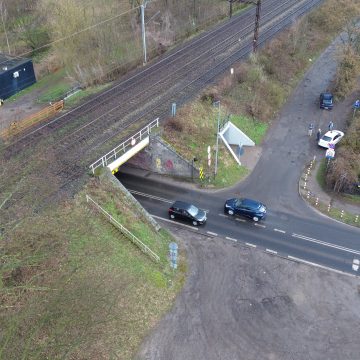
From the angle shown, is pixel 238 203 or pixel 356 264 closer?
pixel 356 264

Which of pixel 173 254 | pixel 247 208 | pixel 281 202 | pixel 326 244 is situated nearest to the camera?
pixel 173 254

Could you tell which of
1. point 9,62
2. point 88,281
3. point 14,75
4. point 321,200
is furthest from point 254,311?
point 9,62

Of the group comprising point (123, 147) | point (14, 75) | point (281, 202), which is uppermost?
point (14, 75)

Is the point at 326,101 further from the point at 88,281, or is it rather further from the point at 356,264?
the point at 88,281

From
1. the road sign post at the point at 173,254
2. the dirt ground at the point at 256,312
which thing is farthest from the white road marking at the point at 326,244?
the road sign post at the point at 173,254

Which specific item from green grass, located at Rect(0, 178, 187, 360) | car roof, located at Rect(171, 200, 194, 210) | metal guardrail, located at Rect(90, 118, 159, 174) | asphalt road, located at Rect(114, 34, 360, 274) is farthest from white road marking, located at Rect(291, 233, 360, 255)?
metal guardrail, located at Rect(90, 118, 159, 174)

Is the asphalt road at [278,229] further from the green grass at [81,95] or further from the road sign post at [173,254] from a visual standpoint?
the green grass at [81,95]

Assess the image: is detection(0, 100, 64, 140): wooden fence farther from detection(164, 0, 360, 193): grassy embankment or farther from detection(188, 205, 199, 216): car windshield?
detection(188, 205, 199, 216): car windshield

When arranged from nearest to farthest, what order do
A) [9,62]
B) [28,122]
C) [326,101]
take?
1. [28,122]
2. [326,101]
3. [9,62]
